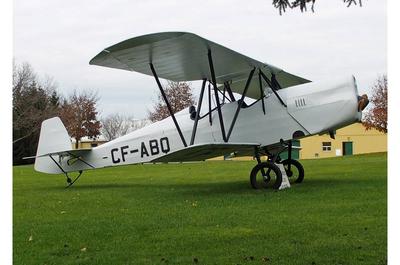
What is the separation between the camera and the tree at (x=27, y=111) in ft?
Answer: 154

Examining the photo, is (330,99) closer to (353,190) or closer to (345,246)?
(353,190)

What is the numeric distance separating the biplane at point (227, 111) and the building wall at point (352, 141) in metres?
46.8

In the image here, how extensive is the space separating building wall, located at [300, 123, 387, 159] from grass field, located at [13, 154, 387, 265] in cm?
4982

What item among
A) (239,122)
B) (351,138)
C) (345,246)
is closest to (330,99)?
(239,122)

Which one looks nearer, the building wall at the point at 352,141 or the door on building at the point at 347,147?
the building wall at the point at 352,141

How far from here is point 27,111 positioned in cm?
4894

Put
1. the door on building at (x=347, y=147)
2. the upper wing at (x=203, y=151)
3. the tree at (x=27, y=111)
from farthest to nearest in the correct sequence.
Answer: the door on building at (x=347, y=147) < the tree at (x=27, y=111) < the upper wing at (x=203, y=151)

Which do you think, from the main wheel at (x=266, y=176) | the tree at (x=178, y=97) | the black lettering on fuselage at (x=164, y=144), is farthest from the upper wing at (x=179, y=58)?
the tree at (x=178, y=97)

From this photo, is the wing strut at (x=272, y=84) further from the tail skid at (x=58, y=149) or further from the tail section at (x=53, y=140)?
the tail section at (x=53, y=140)

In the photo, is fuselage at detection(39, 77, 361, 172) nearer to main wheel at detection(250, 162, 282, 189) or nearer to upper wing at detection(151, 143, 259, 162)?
upper wing at detection(151, 143, 259, 162)

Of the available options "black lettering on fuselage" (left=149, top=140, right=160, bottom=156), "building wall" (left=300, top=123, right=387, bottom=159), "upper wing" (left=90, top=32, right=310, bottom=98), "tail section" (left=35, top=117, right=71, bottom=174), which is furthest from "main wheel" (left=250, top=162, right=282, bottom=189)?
"building wall" (left=300, top=123, right=387, bottom=159)

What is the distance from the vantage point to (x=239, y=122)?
12.5 m

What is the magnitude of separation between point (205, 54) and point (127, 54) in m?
1.73

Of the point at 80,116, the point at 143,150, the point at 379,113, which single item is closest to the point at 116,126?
the point at 80,116
